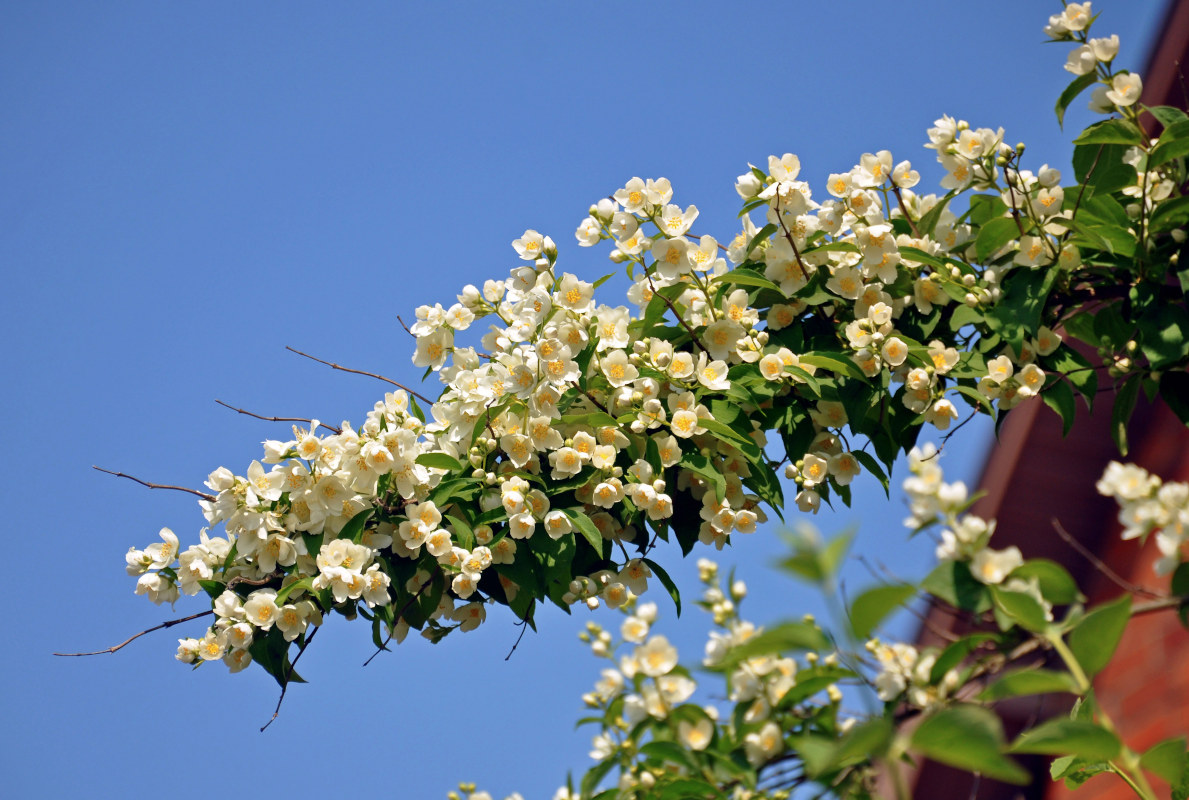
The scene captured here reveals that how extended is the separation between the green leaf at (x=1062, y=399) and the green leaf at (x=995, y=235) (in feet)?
0.90

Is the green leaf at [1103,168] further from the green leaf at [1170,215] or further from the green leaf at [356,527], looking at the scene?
the green leaf at [356,527]

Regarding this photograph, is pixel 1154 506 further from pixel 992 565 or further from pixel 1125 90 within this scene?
pixel 1125 90

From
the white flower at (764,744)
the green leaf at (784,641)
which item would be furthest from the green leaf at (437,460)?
the green leaf at (784,641)

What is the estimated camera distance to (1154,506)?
3.07 ft

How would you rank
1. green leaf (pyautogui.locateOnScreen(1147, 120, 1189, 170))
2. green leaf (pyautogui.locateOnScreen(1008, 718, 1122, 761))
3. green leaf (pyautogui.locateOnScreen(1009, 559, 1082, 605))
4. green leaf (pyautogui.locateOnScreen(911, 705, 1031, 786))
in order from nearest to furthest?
green leaf (pyautogui.locateOnScreen(911, 705, 1031, 786)), green leaf (pyautogui.locateOnScreen(1008, 718, 1122, 761)), green leaf (pyautogui.locateOnScreen(1009, 559, 1082, 605)), green leaf (pyautogui.locateOnScreen(1147, 120, 1189, 170))

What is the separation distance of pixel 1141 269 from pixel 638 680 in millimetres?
1218

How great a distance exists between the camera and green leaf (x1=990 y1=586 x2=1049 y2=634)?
857 mm

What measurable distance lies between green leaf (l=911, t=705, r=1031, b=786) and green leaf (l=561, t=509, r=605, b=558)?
2.93 ft

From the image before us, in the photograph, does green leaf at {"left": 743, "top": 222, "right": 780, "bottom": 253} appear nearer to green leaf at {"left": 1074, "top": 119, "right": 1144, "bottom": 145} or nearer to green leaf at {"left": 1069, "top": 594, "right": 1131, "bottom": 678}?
green leaf at {"left": 1074, "top": 119, "right": 1144, "bottom": 145}

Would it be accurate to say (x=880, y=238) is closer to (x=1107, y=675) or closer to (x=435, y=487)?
(x=435, y=487)

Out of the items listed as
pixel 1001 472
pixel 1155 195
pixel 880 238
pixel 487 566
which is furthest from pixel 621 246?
pixel 1001 472

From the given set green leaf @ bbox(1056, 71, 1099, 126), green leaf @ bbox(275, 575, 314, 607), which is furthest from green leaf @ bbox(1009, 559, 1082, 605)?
green leaf @ bbox(275, 575, 314, 607)

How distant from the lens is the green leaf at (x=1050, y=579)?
899 millimetres

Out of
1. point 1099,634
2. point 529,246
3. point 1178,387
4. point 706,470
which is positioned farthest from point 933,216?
point 1099,634
